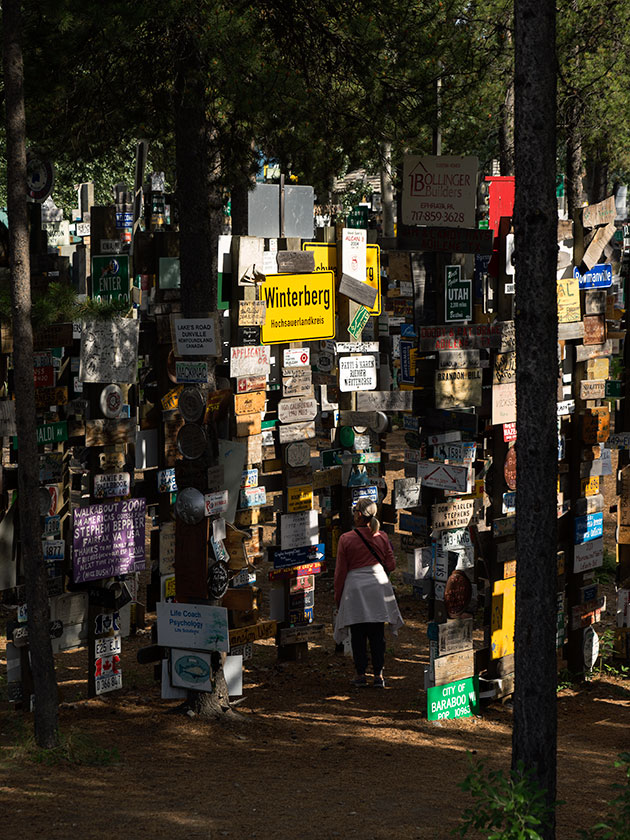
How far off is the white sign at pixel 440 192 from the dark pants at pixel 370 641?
3.43m

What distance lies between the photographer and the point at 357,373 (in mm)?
11062

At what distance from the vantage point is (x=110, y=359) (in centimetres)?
891

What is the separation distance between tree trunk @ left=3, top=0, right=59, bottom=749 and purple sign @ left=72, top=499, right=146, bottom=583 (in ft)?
2.36

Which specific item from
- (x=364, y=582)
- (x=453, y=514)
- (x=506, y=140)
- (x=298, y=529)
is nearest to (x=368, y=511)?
(x=364, y=582)

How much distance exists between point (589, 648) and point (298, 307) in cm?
406

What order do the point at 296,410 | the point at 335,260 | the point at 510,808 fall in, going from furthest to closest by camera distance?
the point at 335,260
the point at 296,410
the point at 510,808

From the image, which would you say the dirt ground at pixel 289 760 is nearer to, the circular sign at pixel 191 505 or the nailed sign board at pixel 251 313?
the circular sign at pixel 191 505

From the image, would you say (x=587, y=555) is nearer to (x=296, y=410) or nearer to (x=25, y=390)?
(x=296, y=410)

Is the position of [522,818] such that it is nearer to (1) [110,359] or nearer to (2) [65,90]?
(1) [110,359]

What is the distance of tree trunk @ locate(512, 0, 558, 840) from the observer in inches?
243

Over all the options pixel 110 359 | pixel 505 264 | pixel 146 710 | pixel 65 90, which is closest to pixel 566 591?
pixel 505 264

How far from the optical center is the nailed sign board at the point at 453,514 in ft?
30.1

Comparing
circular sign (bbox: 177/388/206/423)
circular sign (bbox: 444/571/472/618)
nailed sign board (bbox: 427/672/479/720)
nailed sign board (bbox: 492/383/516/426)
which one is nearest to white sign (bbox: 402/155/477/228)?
nailed sign board (bbox: 492/383/516/426)

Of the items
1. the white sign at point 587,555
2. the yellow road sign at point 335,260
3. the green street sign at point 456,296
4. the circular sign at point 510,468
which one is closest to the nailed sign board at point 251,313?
the yellow road sign at point 335,260
